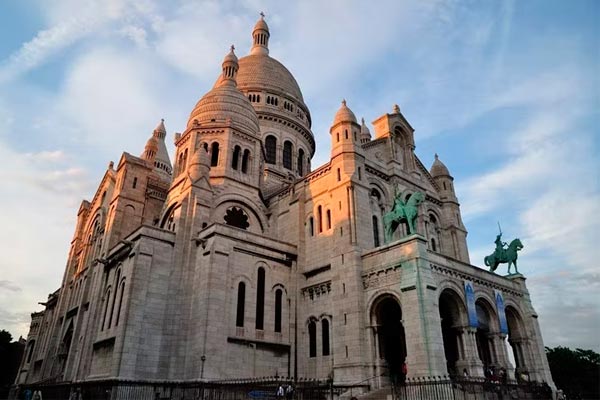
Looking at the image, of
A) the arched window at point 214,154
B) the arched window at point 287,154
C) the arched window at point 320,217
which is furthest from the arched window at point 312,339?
the arched window at point 287,154

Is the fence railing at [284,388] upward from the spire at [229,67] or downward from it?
downward

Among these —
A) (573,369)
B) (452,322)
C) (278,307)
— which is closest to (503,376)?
(452,322)

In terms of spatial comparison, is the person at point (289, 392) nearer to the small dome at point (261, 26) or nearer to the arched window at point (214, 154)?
the arched window at point (214, 154)

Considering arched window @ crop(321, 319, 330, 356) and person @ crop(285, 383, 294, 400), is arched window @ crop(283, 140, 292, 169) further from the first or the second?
person @ crop(285, 383, 294, 400)

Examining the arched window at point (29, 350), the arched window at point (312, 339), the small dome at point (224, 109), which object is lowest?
the arched window at point (312, 339)

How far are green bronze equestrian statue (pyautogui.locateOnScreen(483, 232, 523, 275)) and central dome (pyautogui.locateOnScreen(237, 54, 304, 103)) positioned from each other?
29669 mm

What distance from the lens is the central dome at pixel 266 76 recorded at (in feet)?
163

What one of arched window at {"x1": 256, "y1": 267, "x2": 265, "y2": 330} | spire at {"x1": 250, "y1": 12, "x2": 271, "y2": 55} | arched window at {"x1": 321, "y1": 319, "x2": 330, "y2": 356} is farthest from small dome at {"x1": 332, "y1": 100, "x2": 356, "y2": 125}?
spire at {"x1": 250, "y1": 12, "x2": 271, "y2": 55}

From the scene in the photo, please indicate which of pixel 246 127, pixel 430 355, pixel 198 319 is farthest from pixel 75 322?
pixel 430 355

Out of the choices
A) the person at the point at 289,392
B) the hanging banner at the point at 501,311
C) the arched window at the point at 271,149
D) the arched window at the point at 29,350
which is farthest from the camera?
the arched window at the point at 271,149

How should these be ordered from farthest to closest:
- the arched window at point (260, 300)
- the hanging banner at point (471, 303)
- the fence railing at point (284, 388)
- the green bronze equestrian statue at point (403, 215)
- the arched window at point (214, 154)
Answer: the arched window at point (214, 154)
the arched window at point (260, 300)
the green bronze equestrian statue at point (403, 215)
the hanging banner at point (471, 303)
the fence railing at point (284, 388)

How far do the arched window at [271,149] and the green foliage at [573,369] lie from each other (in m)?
52.1

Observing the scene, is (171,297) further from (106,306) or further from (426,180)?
(426,180)

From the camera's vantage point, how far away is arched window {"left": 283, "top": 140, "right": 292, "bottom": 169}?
4678 centimetres
